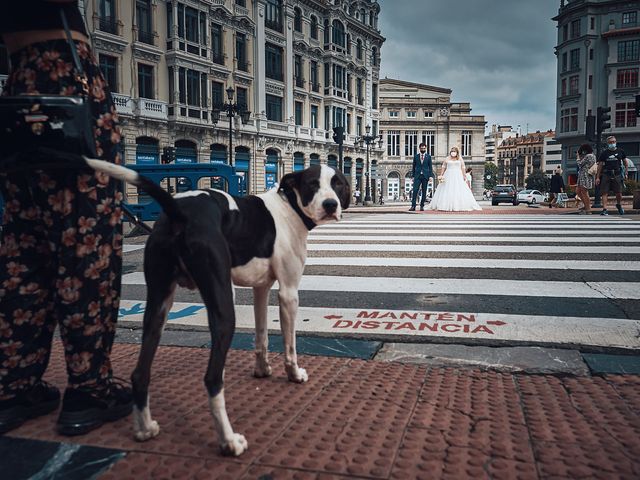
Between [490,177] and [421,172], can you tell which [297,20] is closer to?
[421,172]

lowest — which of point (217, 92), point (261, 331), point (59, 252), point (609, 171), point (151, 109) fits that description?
point (261, 331)

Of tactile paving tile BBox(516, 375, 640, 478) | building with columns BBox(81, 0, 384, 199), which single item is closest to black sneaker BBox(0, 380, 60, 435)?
tactile paving tile BBox(516, 375, 640, 478)

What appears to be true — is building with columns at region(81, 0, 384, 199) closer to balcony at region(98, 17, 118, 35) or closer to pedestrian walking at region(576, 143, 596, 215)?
balcony at region(98, 17, 118, 35)

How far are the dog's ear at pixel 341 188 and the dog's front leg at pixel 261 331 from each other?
0.54 meters

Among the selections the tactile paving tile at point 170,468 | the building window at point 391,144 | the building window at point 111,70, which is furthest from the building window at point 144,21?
the building window at point 391,144

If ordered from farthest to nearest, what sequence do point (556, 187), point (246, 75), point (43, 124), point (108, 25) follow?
point (246, 75)
point (108, 25)
point (556, 187)
point (43, 124)

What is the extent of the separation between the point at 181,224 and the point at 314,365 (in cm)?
126

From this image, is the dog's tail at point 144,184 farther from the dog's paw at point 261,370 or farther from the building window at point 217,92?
the building window at point 217,92

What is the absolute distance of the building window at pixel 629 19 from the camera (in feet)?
183

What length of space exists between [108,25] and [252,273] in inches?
1095

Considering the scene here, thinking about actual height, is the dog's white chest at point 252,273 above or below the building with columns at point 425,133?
below

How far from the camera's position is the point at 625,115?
55.2 m

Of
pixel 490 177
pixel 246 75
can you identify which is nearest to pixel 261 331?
pixel 246 75

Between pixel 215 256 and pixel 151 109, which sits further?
pixel 151 109
